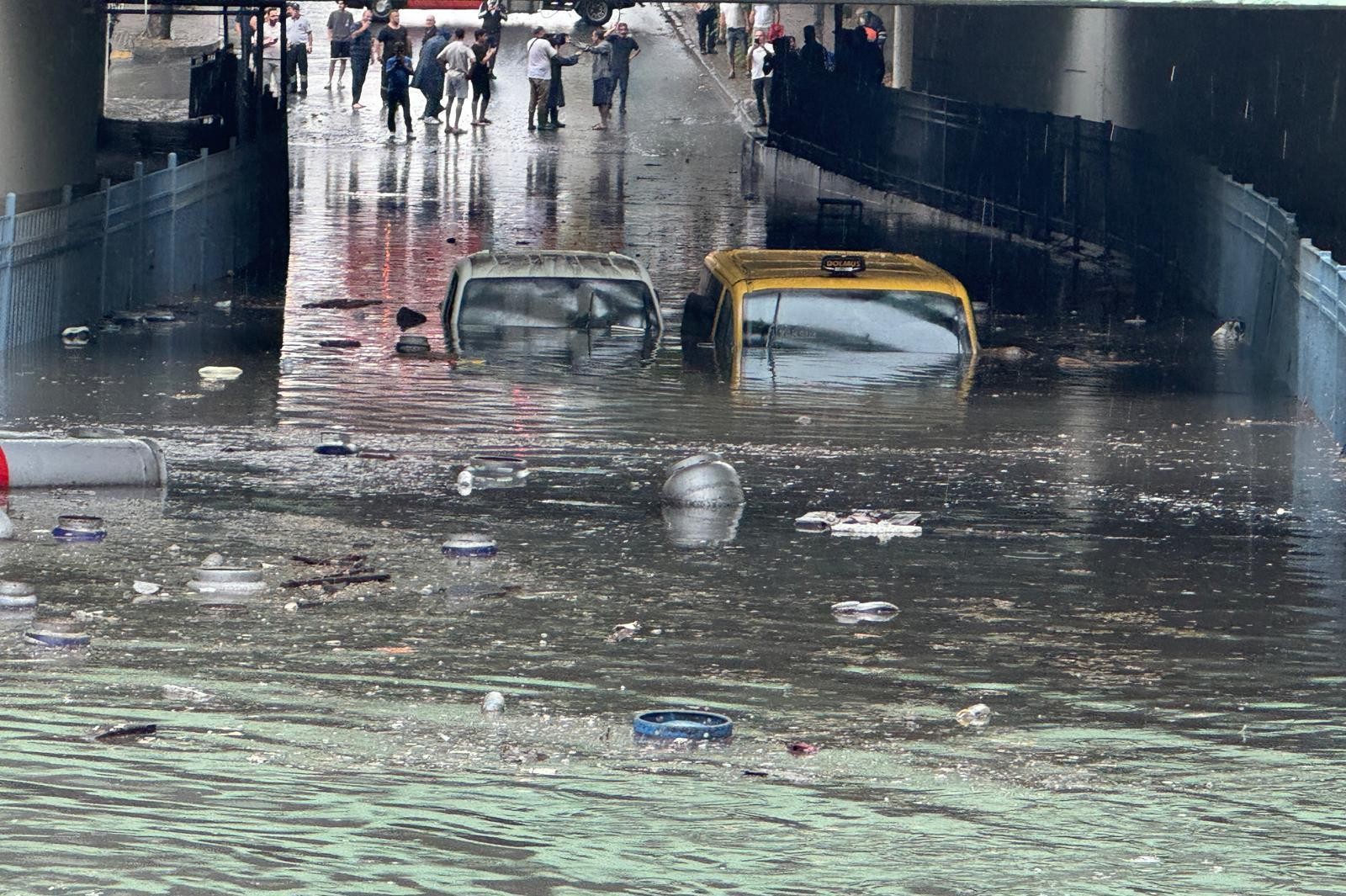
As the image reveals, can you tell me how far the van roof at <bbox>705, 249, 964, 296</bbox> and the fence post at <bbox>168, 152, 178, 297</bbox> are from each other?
6.20 m

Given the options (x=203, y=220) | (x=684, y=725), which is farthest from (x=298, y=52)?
(x=684, y=725)

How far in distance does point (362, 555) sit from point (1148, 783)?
4053 mm

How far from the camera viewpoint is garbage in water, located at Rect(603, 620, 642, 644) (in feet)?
27.6

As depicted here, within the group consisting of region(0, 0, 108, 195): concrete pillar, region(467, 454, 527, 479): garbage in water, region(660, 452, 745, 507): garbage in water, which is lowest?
region(467, 454, 527, 479): garbage in water

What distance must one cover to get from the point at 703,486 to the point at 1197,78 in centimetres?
1772

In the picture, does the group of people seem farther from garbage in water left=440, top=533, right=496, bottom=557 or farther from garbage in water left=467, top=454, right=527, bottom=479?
garbage in water left=440, top=533, right=496, bottom=557

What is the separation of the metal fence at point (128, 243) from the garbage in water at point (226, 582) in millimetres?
6943

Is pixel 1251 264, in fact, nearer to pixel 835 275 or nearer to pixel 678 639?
pixel 835 275

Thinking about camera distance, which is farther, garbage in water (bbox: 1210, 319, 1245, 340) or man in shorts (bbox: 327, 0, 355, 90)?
man in shorts (bbox: 327, 0, 355, 90)

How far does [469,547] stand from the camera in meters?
9.77

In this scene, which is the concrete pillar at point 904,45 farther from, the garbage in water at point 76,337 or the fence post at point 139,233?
the garbage in water at point 76,337

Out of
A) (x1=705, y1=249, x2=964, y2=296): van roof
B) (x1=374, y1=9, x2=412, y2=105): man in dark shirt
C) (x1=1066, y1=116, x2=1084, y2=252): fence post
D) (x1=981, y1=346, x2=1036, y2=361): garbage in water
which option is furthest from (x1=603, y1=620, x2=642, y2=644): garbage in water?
(x1=374, y1=9, x2=412, y2=105): man in dark shirt

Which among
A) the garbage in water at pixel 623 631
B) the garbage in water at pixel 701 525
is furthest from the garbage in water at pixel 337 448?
the garbage in water at pixel 623 631

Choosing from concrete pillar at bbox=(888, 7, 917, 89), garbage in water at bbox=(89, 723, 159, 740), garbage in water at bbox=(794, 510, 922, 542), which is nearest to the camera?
garbage in water at bbox=(89, 723, 159, 740)
